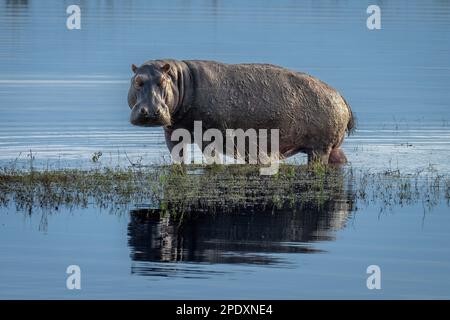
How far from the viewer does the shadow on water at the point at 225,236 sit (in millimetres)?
15906

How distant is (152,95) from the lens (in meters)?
21.3

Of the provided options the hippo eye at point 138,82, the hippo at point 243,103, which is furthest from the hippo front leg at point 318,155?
the hippo eye at point 138,82

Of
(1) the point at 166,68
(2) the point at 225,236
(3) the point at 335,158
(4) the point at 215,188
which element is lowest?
(2) the point at 225,236

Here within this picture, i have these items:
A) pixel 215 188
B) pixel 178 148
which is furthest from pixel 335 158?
pixel 215 188

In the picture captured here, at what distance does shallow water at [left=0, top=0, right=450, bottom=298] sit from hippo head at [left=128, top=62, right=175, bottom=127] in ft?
4.41

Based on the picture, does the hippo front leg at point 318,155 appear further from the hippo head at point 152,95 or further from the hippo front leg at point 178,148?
the hippo head at point 152,95

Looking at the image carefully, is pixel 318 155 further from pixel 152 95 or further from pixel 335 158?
pixel 152 95

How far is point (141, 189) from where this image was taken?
19.8 meters

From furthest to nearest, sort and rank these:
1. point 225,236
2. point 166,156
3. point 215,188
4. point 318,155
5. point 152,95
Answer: point 166,156 → point 318,155 → point 152,95 → point 215,188 → point 225,236

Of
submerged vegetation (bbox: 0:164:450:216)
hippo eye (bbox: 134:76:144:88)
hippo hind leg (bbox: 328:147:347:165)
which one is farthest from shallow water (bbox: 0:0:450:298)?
hippo eye (bbox: 134:76:144:88)

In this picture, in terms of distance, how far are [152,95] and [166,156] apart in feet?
7.02

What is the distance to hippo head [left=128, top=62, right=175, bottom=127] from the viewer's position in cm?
2114
